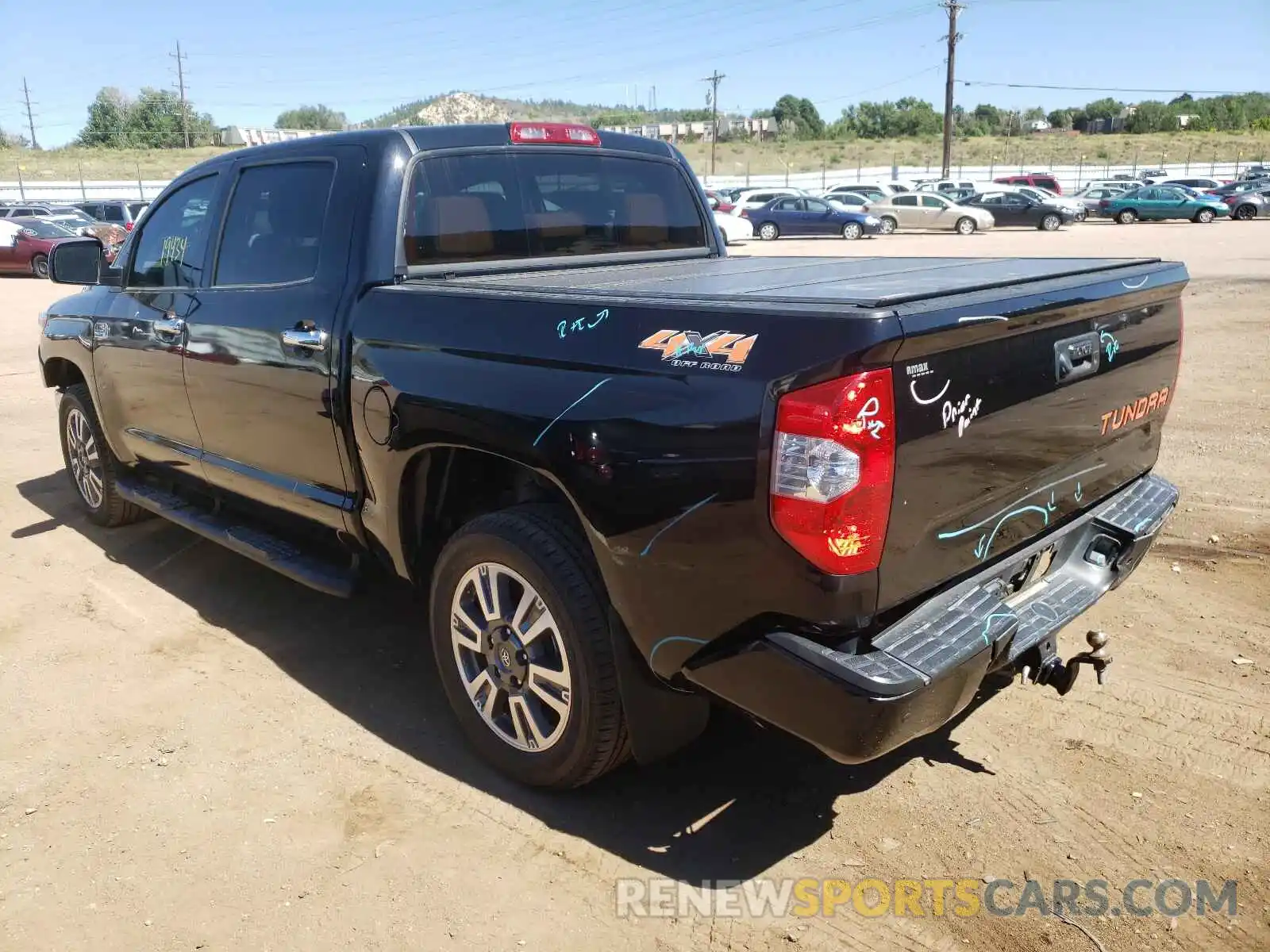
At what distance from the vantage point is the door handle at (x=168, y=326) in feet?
14.4

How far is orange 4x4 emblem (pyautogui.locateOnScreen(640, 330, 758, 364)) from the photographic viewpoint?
236 cm

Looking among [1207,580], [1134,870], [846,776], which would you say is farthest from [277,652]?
[1207,580]

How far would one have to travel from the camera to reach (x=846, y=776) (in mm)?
3281

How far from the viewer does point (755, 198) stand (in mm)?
35406

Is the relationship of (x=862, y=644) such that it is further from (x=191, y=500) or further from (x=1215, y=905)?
(x=191, y=500)

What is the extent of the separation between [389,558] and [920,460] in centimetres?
201

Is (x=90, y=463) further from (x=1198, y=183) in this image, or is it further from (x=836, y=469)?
(x=1198, y=183)

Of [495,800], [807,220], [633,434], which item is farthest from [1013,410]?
[807,220]

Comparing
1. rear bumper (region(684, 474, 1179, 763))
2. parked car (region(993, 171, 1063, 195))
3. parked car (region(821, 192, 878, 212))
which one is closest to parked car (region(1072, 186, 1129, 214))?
parked car (region(993, 171, 1063, 195))

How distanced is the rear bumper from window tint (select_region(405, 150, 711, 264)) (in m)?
2.06

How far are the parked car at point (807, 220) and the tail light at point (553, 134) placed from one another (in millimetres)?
28753

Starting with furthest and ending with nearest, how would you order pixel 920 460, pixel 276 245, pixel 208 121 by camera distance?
pixel 208 121 < pixel 276 245 < pixel 920 460

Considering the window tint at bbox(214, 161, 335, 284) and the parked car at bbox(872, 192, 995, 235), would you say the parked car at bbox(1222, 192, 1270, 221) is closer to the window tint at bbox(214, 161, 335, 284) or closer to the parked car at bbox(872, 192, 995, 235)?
the parked car at bbox(872, 192, 995, 235)

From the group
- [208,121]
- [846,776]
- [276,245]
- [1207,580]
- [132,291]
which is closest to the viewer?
[846,776]
